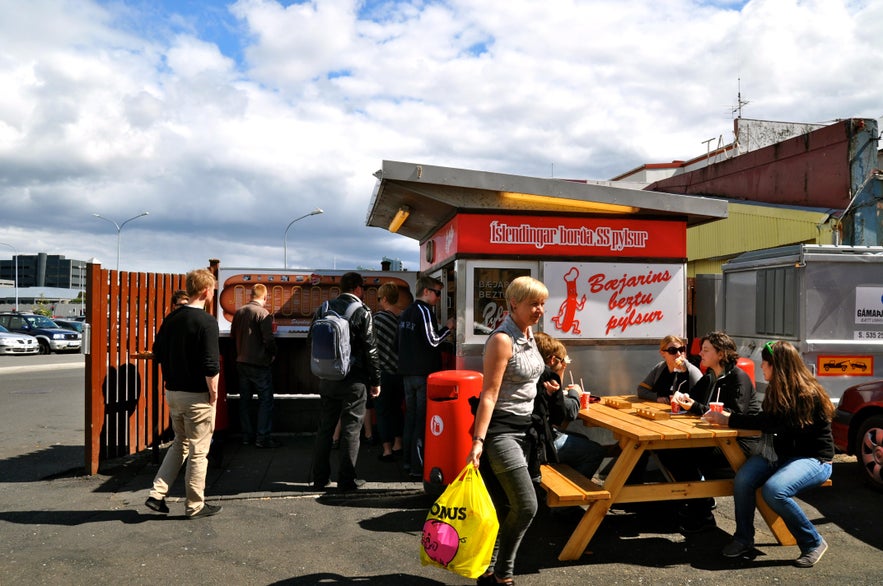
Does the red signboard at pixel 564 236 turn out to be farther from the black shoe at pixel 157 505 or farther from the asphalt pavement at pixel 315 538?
the black shoe at pixel 157 505

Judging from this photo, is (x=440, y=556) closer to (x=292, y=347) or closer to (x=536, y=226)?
(x=536, y=226)

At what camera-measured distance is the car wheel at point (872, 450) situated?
232 inches

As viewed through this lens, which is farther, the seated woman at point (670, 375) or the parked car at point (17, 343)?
the parked car at point (17, 343)

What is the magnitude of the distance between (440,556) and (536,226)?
13.1 feet

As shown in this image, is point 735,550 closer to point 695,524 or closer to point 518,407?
point 695,524

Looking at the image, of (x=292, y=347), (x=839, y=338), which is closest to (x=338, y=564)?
(x=292, y=347)

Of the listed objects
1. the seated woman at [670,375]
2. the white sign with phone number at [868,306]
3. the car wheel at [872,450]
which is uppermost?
the white sign with phone number at [868,306]

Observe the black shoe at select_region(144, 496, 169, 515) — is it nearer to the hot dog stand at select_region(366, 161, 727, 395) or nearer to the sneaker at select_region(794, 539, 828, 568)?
the hot dog stand at select_region(366, 161, 727, 395)

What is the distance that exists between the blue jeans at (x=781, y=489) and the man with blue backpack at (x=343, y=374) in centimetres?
287

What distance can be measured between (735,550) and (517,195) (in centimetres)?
375

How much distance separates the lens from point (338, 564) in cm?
409

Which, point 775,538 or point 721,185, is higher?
point 721,185

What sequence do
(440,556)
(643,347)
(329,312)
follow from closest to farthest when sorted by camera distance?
(440,556), (329,312), (643,347)

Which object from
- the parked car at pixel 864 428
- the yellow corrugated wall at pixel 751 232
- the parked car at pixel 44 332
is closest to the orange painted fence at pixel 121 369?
the parked car at pixel 864 428
